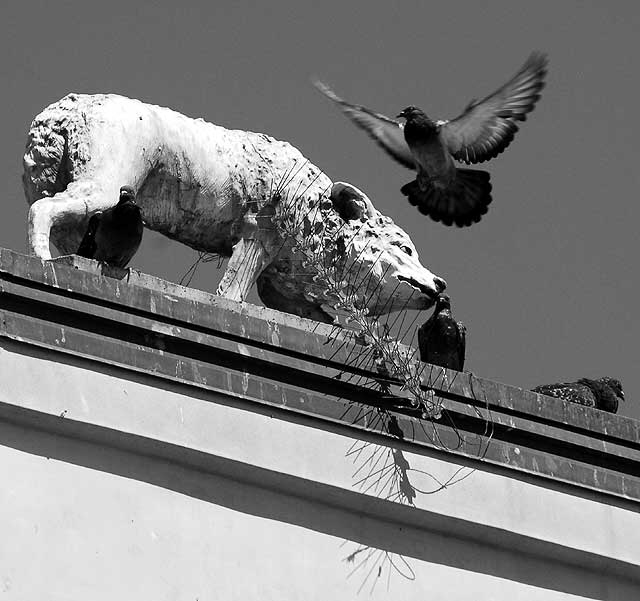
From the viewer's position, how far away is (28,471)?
14.0 meters

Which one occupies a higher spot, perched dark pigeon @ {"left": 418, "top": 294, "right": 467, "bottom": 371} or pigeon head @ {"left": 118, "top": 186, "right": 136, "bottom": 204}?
pigeon head @ {"left": 118, "top": 186, "right": 136, "bottom": 204}

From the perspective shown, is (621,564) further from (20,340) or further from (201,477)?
(20,340)

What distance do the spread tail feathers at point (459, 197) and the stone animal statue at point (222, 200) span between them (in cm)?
34

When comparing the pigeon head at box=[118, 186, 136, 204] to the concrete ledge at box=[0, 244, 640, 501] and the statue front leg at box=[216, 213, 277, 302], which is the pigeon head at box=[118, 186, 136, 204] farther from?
the statue front leg at box=[216, 213, 277, 302]

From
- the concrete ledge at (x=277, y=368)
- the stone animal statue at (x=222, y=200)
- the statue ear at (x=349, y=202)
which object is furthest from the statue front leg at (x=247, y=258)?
the concrete ledge at (x=277, y=368)

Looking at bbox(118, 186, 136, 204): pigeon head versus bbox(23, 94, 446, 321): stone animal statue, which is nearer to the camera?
bbox(118, 186, 136, 204): pigeon head

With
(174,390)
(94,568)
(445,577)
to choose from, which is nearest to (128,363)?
(174,390)

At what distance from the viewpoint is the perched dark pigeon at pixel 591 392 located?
17312 mm

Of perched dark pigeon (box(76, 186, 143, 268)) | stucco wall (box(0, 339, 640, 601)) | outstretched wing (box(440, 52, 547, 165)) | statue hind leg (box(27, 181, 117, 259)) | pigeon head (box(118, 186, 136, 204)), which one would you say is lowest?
stucco wall (box(0, 339, 640, 601))

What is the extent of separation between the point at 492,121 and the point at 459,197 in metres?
0.70

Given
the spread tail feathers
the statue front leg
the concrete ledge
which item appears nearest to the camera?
the concrete ledge

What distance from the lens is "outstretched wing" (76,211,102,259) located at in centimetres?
1608

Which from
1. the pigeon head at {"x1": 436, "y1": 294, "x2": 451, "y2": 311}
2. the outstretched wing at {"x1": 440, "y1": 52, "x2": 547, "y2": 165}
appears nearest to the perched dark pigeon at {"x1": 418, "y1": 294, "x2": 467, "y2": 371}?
the pigeon head at {"x1": 436, "y1": 294, "x2": 451, "y2": 311}

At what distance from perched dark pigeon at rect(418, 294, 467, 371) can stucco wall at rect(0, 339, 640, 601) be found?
1229mm
